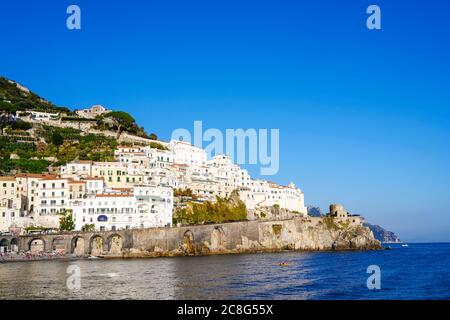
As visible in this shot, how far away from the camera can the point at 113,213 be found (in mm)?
72438

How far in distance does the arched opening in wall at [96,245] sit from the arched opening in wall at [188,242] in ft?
37.4

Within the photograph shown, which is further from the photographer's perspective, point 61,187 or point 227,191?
point 227,191

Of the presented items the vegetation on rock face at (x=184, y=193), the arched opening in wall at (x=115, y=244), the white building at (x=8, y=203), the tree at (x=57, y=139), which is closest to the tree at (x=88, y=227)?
the arched opening in wall at (x=115, y=244)

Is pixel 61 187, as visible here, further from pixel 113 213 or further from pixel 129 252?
pixel 129 252

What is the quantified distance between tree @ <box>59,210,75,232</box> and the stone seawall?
2.28 metres

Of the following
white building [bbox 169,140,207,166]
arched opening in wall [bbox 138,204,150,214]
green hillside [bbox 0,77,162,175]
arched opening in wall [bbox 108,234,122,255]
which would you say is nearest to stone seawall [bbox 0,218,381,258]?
arched opening in wall [bbox 108,234,122,255]

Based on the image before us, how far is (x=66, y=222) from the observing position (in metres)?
71.6

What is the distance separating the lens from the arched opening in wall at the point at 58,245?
69062 millimetres

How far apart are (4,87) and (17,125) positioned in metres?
35.3

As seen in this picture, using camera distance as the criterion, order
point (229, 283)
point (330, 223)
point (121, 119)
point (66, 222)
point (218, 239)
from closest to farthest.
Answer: point (229, 283)
point (66, 222)
point (218, 239)
point (330, 223)
point (121, 119)

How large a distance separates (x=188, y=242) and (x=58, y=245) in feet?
57.3

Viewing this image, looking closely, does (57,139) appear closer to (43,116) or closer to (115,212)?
(43,116)

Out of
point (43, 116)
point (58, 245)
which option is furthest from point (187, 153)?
point (58, 245)
